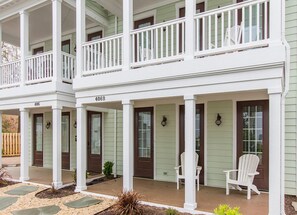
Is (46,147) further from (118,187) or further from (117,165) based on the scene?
(118,187)

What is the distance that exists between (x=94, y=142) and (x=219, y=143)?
4861mm

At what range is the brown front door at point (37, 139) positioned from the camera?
11.1 metres

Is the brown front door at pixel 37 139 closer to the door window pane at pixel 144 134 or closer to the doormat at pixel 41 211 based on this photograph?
the door window pane at pixel 144 134

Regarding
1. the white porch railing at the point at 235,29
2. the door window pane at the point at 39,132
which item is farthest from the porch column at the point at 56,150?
the door window pane at the point at 39,132

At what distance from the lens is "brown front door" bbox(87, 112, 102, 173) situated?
30.4 feet

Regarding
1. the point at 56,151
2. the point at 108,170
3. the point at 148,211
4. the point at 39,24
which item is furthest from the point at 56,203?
the point at 39,24

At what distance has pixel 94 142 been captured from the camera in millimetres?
9469

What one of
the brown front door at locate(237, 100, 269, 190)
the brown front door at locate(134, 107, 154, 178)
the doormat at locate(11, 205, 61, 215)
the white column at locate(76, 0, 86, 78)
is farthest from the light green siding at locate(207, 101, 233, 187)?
the doormat at locate(11, 205, 61, 215)

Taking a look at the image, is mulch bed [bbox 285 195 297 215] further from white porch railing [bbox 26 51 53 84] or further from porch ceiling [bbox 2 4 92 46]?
porch ceiling [bbox 2 4 92 46]

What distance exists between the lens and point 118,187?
684cm

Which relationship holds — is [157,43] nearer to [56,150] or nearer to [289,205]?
[56,150]

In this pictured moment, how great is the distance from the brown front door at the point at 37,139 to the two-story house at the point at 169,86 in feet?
5.56

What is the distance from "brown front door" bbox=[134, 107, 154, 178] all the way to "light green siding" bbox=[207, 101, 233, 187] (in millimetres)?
1930

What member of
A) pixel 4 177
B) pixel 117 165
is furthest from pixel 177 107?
pixel 4 177
